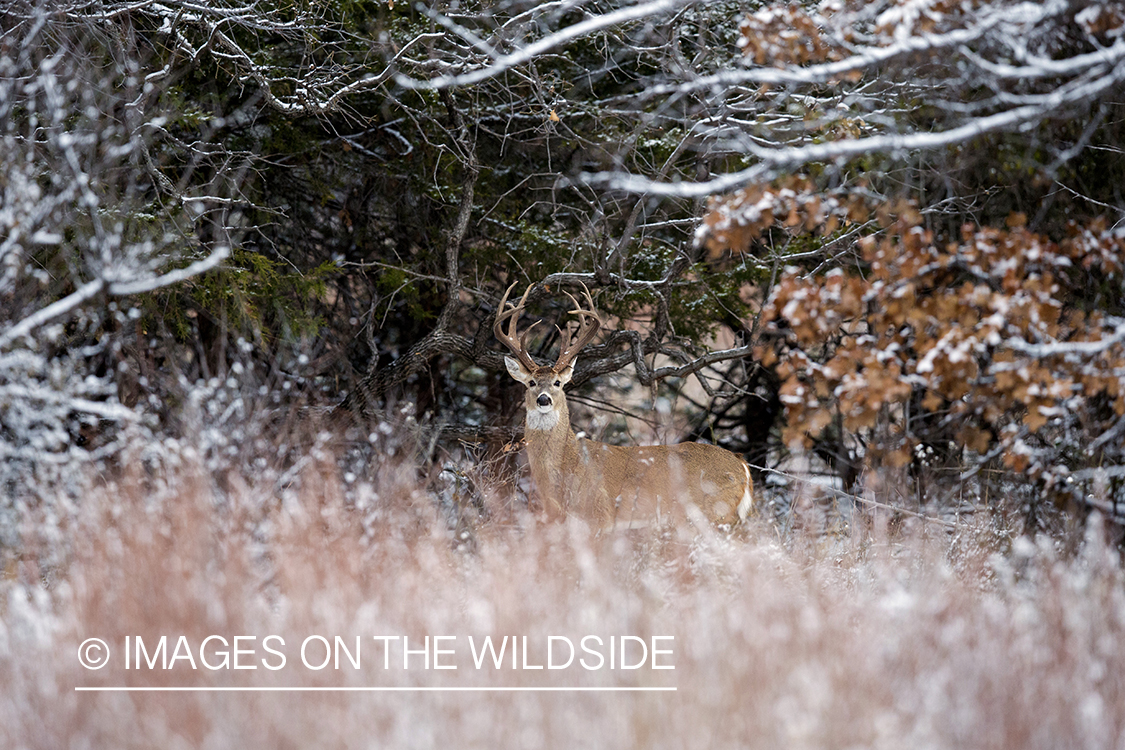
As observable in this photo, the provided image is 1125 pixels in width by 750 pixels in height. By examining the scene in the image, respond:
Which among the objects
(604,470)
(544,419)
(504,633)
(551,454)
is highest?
(504,633)

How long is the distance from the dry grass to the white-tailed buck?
174 cm

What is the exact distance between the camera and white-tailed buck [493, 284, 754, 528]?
22.8 ft

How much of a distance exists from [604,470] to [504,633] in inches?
132

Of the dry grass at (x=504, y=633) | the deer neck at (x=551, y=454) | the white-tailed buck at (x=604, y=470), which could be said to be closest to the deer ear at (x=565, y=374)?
the white-tailed buck at (x=604, y=470)

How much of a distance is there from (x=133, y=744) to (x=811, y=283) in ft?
10.7

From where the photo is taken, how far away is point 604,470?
725 centimetres

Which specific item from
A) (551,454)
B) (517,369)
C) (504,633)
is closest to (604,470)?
(551,454)

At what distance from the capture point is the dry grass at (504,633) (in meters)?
3.38

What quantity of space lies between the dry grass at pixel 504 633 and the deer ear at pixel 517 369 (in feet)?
6.98

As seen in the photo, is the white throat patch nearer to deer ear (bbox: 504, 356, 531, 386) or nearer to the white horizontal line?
deer ear (bbox: 504, 356, 531, 386)

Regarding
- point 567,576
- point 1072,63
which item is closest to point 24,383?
point 567,576

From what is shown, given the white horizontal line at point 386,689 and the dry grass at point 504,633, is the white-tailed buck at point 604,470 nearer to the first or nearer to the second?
the dry grass at point 504,633

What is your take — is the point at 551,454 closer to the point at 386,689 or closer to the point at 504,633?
the point at 504,633

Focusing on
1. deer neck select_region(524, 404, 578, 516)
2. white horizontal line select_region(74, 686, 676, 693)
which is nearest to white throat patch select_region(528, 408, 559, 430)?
deer neck select_region(524, 404, 578, 516)
